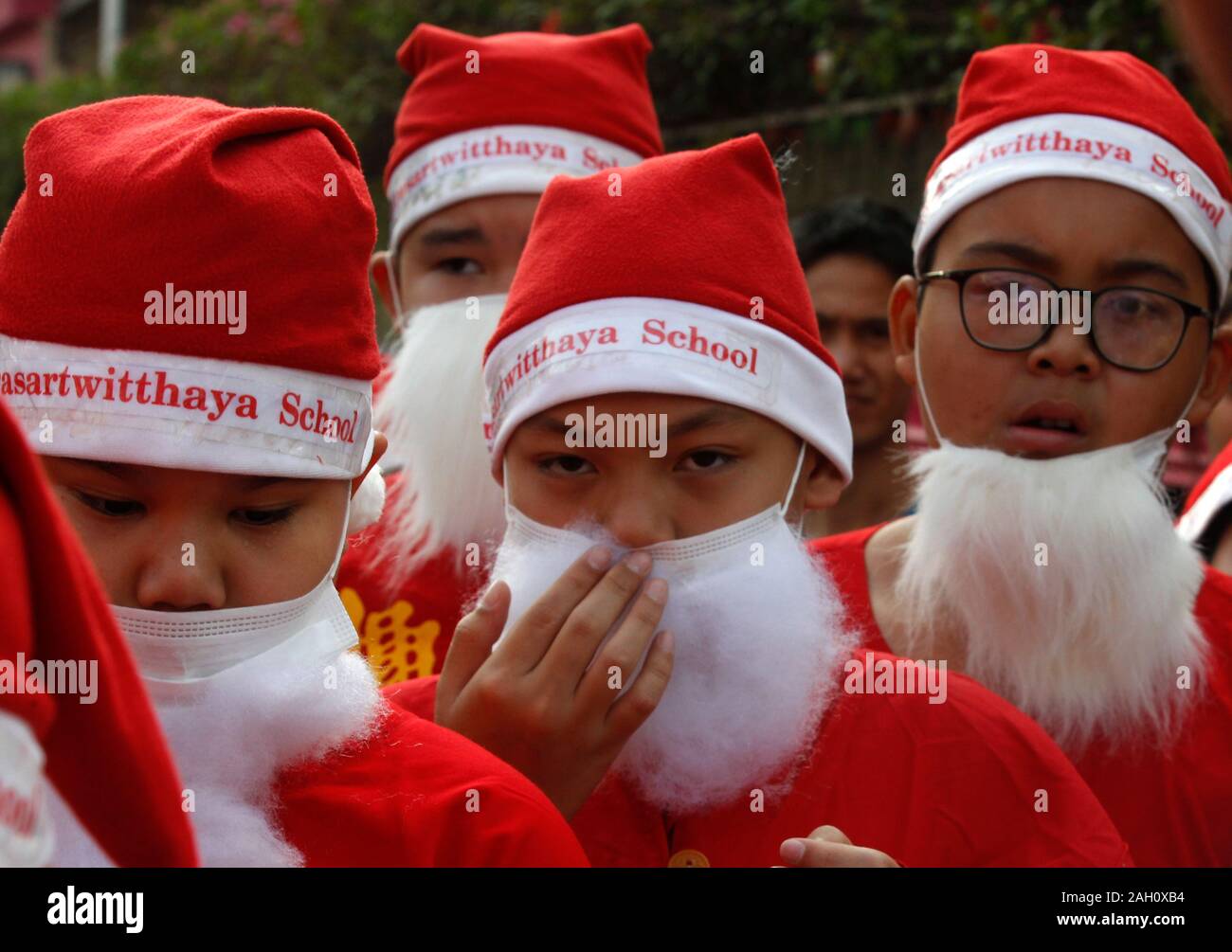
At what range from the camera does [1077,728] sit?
3.27 meters

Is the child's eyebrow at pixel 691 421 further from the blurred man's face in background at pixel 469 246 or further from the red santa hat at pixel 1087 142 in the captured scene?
the blurred man's face in background at pixel 469 246

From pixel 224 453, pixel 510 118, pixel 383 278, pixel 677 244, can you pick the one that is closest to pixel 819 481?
pixel 677 244

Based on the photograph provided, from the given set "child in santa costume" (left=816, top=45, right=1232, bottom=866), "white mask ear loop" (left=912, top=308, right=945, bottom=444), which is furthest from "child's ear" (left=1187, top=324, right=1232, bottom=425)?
"white mask ear loop" (left=912, top=308, right=945, bottom=444)

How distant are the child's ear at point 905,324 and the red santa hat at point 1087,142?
2.7 inches

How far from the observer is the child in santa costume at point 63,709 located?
1172 mm

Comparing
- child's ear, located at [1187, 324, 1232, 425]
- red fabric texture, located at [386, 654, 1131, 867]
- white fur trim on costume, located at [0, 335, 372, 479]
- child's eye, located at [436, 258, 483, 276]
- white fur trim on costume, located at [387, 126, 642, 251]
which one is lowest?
red fabric texture, located at [386, 654, 1131, 867]

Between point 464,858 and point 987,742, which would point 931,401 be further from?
point 464,858

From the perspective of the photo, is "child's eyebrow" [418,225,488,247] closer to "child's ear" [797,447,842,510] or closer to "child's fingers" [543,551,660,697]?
"child's ear" [797,447,842,510]

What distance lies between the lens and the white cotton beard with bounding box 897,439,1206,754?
10.8 ft

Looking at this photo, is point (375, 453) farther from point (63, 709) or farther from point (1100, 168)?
point (1100, 168)

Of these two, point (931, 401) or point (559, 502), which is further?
point (931, 401)

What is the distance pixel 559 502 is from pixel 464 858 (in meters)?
0.83

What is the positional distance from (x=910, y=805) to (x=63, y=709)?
5.96 ft
